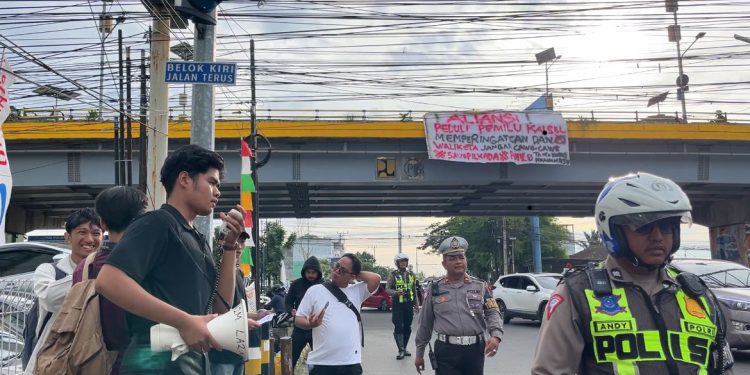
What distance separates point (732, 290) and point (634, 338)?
1067 cm

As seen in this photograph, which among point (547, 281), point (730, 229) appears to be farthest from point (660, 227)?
point (730, 229)

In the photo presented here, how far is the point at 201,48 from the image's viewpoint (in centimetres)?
812

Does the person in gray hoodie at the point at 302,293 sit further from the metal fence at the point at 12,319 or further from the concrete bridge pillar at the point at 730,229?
the concrete bridge pillar at the point at 730,229

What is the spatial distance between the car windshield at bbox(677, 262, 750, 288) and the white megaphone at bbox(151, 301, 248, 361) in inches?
450

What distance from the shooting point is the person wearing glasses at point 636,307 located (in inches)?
105

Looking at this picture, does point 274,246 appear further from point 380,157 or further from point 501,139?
point 501,139

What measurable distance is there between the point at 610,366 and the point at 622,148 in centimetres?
2563

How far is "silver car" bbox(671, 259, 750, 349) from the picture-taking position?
37.8ft

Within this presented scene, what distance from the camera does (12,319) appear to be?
5.18 m

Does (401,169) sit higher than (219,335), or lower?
higher

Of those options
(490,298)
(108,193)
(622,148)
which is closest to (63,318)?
(108,193)

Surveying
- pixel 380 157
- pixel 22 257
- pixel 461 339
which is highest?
pixel 380 157

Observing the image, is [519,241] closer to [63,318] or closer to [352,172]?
[352,172]

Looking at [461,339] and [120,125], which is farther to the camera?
[120,125]
